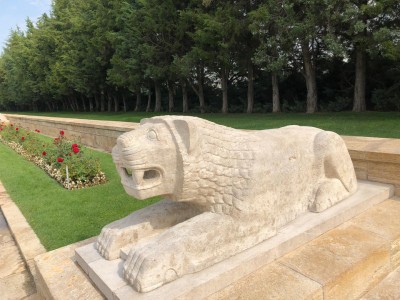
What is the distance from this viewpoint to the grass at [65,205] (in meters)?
4.23

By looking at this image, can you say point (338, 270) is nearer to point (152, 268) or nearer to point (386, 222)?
point (386, 222)

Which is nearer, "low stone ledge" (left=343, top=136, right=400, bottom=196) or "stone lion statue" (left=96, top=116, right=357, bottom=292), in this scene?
"stone lion statue" (left=96, top=116, right=357, bottom=292)

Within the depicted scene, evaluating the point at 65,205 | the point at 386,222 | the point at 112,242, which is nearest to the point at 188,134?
the point at 112,242

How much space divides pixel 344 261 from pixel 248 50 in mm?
14499

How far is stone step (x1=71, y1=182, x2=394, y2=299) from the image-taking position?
2053mm

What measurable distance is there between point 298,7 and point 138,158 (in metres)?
12.3

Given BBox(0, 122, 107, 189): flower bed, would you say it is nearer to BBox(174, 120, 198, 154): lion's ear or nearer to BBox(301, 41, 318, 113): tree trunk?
BBox(174, 120, 198, 154): lion's ear

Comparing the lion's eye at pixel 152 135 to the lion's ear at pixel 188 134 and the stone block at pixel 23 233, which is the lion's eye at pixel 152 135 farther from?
the stone block at pixel 23 233

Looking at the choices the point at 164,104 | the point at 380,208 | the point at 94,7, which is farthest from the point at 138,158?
the point at 94,7

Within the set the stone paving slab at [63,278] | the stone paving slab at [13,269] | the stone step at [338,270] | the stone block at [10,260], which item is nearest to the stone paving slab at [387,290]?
the stone step at [338,270]

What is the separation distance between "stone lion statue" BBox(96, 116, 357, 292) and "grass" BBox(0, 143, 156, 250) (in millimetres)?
1861

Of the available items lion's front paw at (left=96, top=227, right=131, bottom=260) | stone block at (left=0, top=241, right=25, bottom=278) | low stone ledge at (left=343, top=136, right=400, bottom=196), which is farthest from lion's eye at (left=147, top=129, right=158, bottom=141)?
low stone ledge at (left=343, top=136, right=400, bottom=196)

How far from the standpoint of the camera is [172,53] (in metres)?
18.3

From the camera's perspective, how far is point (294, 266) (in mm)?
2326
